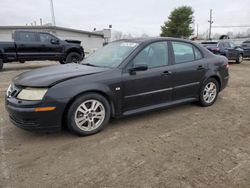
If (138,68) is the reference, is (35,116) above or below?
below

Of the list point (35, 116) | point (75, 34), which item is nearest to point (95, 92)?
point (35, 116)

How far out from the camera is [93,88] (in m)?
3.63

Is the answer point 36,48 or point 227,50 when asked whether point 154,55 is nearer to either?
point 36,48

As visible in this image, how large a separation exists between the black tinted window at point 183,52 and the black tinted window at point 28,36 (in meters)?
9.07

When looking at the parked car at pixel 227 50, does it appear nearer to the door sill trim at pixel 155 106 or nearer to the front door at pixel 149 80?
the door sill trim at pixel 155 106

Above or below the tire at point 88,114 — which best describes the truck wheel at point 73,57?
above

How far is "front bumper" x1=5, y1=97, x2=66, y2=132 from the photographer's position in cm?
332

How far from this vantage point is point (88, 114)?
3.70 meters

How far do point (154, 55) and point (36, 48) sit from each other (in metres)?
8.93

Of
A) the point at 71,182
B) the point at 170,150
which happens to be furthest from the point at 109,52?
the point at 71,182

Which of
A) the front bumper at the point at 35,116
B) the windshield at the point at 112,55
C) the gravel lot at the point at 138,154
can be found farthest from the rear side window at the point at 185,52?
the front bumper at the point at 35,116

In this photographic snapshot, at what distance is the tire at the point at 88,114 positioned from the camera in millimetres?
3549

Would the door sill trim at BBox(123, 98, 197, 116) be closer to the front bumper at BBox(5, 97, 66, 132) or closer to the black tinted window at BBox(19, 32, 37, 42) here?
the front bumper at BBox(5, 97, 66, 132)

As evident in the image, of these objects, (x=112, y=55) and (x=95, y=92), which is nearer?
(x=95, y=92)
